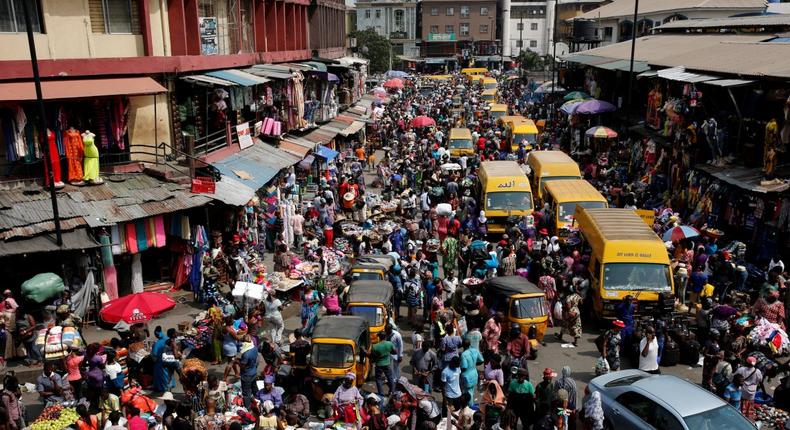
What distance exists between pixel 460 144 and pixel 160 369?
969 inches

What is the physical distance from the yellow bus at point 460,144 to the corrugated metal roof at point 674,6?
74.3 feet

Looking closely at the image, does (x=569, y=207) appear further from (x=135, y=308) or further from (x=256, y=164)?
(x=135, y=308)

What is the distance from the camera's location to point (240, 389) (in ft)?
40.9

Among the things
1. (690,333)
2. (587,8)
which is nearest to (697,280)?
(690,333)

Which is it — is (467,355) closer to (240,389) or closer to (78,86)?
(240,389)

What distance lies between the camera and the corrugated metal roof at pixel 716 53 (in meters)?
21.4

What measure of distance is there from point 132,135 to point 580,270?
39.4 feet

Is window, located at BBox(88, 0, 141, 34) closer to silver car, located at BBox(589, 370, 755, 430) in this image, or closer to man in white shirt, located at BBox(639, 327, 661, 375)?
silver car, located at BBox(589, 370, 755, 430)

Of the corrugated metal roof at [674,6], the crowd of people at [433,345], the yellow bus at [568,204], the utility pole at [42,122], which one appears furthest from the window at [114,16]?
the corrugated metal roof at [674,6]

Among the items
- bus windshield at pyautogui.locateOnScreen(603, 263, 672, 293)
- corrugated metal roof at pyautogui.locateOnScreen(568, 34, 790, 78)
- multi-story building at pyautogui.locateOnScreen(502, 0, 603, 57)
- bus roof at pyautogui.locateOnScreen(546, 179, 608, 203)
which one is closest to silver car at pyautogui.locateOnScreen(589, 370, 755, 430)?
bus windshield at pyautogui.locateOnScreen(603, 263, 672, 293)

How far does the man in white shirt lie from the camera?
12898 millimetres

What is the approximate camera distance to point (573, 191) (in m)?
21.8

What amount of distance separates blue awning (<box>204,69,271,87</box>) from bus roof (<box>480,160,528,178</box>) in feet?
26.7

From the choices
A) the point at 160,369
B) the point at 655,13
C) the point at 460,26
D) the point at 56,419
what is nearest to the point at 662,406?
the point at 160,369
